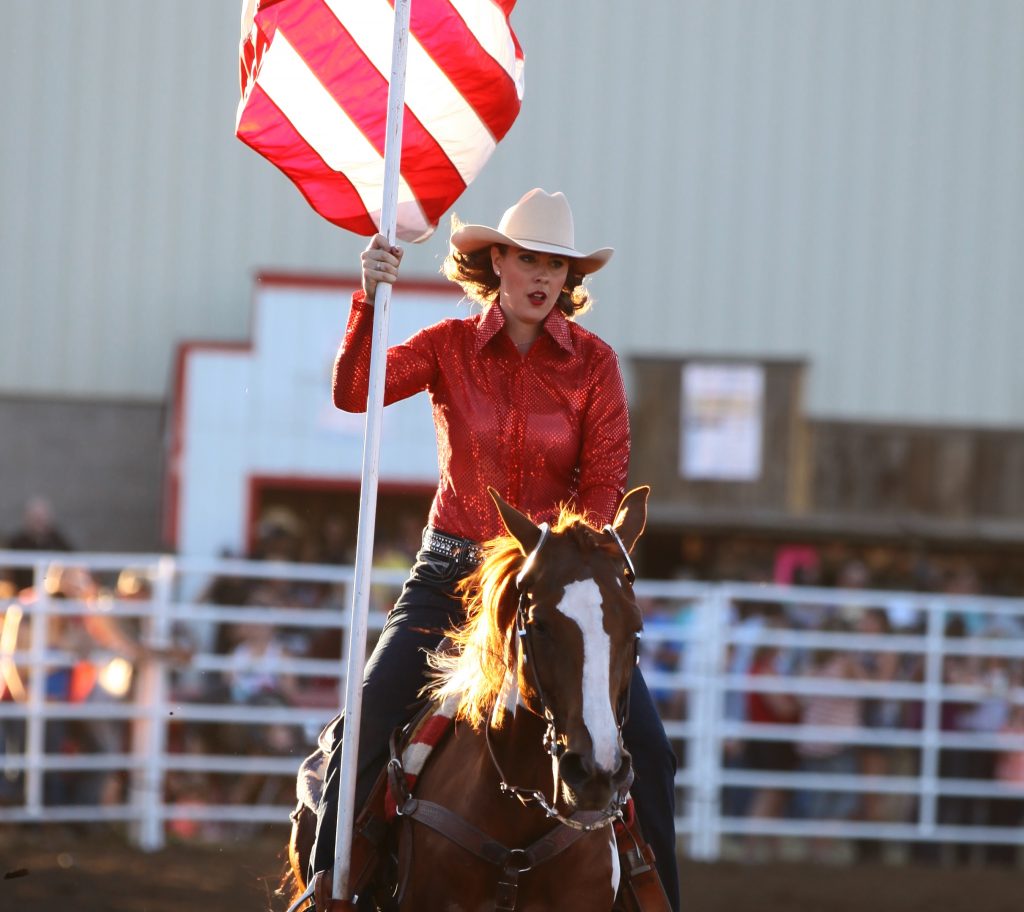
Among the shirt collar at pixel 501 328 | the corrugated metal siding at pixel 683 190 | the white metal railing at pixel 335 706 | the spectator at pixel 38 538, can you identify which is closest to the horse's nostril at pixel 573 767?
the shirt collar at pixel 501 328

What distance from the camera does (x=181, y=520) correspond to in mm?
14094

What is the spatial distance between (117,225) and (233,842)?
8038 mm

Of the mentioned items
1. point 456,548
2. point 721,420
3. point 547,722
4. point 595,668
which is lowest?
point 547,722

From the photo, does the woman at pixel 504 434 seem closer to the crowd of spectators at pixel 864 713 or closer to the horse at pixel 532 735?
the horse at pixel 532 735

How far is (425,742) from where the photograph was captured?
377 cm

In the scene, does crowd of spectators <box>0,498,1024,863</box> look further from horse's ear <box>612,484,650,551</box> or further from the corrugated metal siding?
horse's ear <box>612,484,650,551</box>

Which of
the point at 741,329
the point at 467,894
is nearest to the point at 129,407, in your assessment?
the point at 741,329

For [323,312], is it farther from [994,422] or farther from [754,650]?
[994,422]

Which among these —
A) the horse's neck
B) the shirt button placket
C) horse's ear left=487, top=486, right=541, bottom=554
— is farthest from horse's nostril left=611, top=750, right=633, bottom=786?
the shirt button placket

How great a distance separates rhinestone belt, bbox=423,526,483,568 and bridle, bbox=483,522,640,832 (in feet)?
1.74

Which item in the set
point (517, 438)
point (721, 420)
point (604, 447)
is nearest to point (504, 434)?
point (517, 438)

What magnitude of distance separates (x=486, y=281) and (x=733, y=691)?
6768 mm

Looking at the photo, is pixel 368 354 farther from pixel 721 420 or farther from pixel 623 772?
pixel 721 420

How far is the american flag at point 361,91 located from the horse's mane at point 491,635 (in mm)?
1386
